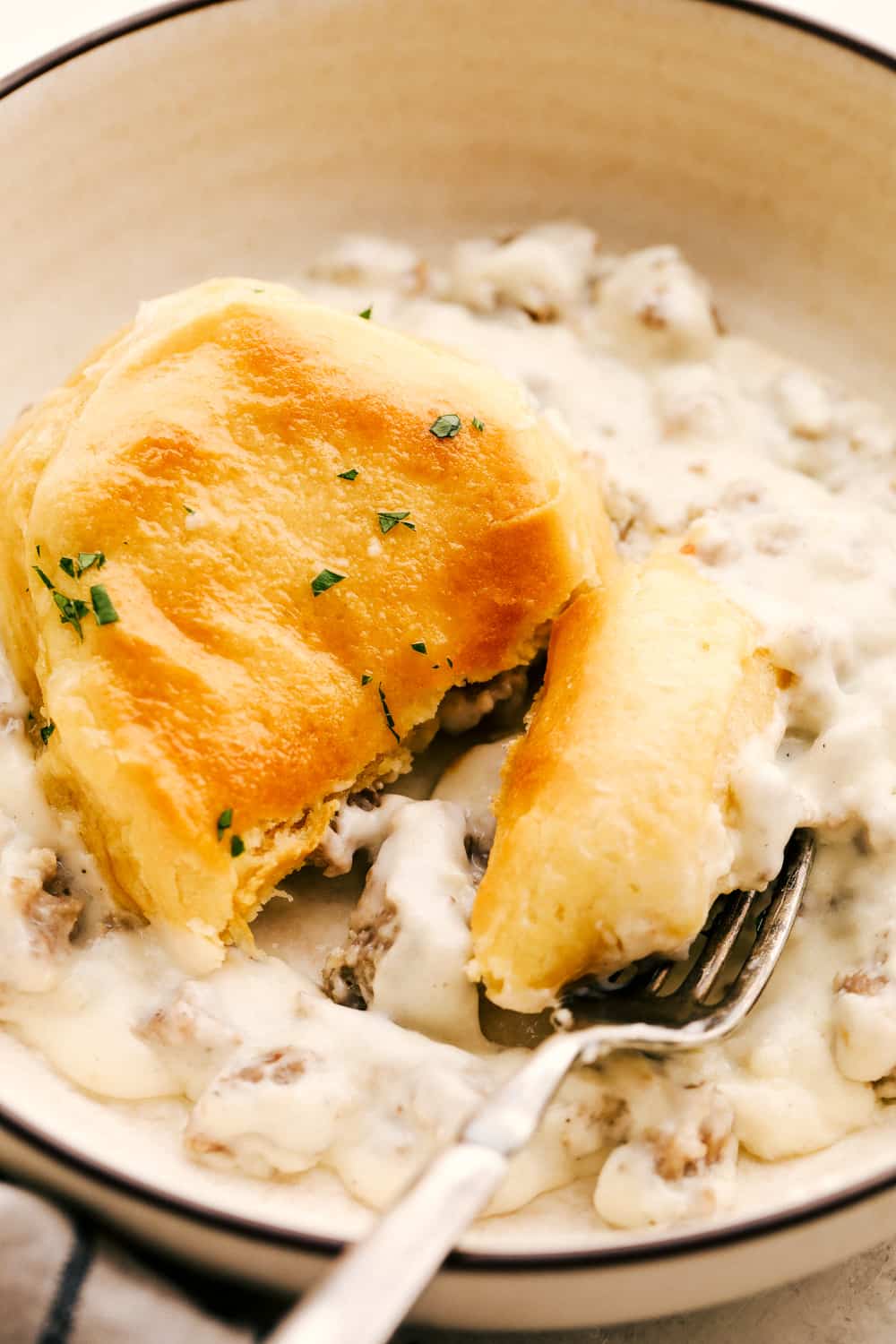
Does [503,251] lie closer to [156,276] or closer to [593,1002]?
[156,276]

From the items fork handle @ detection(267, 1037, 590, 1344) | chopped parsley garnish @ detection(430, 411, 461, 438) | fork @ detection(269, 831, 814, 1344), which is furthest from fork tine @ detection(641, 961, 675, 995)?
chopped parsley garnish @ detection(430, 411, 461, 438)

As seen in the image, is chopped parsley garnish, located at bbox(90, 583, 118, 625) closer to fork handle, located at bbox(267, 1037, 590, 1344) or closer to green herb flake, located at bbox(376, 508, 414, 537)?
green herb flake, located at bbox(376, 508, 414, 537)

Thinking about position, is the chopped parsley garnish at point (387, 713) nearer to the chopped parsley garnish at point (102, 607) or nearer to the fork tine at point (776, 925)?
the chopped parsley garnish at point (102, 607)

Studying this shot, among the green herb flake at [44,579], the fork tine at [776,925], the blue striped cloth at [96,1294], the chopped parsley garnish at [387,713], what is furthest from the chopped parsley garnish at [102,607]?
the fork tine at [776,925]

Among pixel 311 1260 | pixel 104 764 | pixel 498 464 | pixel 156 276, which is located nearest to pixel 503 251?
pixel 156 276

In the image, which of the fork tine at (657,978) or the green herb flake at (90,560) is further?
the green herb flake at (90,560)
